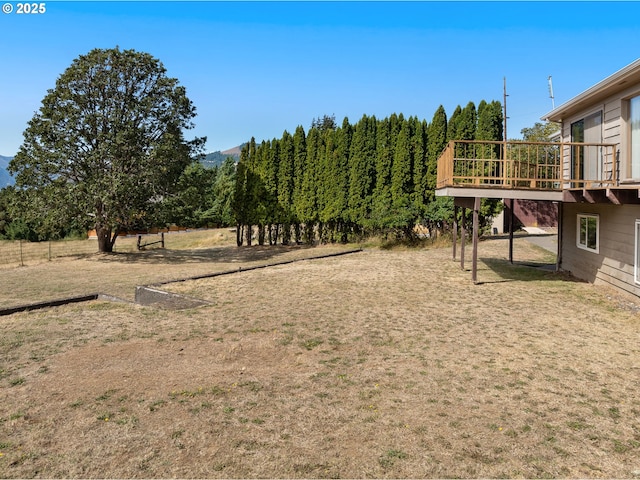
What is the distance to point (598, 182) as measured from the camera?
1066 cm

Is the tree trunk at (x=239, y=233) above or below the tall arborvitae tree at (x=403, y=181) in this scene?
below

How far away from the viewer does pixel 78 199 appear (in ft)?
64.4

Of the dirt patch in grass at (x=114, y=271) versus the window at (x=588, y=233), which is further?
the dirt patch in grass at (x=114, y=271)

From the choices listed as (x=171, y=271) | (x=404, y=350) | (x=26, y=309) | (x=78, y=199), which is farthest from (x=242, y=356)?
(x=78, y=199)

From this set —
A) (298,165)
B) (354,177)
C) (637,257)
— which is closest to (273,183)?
(298,165)

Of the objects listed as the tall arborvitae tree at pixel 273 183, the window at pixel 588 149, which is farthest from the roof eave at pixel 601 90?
the tall arborvitae tree at pixel 273 183

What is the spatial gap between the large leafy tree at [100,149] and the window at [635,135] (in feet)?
58.6

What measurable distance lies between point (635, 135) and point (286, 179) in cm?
1851

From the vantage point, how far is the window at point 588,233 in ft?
39.0

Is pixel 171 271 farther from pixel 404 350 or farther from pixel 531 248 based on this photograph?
pixel 531 248

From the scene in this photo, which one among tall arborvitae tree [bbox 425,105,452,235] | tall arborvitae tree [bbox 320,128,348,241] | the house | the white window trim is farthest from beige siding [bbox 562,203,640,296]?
tall arborvitae tree [bbox 320,128,348,241]

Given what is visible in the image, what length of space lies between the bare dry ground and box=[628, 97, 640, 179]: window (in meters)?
2.97

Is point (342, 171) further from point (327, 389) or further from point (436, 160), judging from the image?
point (327, 389)

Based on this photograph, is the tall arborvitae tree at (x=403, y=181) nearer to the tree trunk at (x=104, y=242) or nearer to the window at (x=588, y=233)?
the window at (x=588, y=233)
